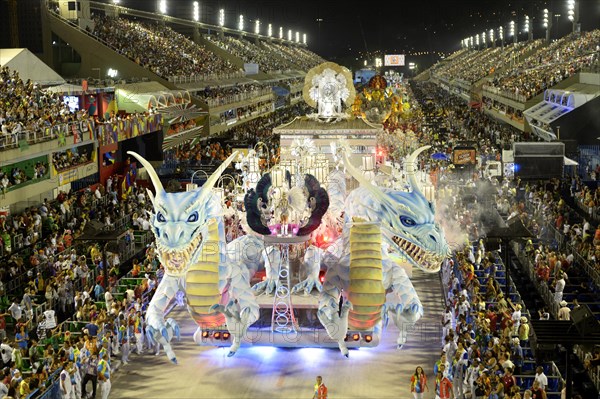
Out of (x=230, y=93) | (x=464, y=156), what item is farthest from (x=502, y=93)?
(x=464, y=156)

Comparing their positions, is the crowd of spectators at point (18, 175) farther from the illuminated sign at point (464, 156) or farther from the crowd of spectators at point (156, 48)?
the crowd of spectators at point (156, 48)

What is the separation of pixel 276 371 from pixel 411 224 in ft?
12.3

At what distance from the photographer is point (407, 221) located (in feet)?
56.5

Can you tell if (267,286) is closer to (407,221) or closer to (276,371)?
(276,371)

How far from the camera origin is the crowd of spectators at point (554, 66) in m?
52.7

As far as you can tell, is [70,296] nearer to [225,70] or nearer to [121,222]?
[121,222]

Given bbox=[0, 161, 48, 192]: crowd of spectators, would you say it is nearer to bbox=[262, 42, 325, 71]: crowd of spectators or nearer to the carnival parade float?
the carnival parade float

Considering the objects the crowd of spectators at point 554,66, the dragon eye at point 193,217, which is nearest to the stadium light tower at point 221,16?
the crowd of spectators at point 554,66

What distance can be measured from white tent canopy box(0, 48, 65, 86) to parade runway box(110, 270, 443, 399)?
66.8 ft

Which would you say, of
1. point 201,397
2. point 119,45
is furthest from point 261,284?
point 119,45

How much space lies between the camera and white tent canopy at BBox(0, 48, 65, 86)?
1453 inches

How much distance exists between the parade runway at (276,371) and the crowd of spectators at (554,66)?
107ft

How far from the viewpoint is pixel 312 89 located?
3622 centimetres

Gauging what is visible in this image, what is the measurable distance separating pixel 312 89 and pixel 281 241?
18.2 m
